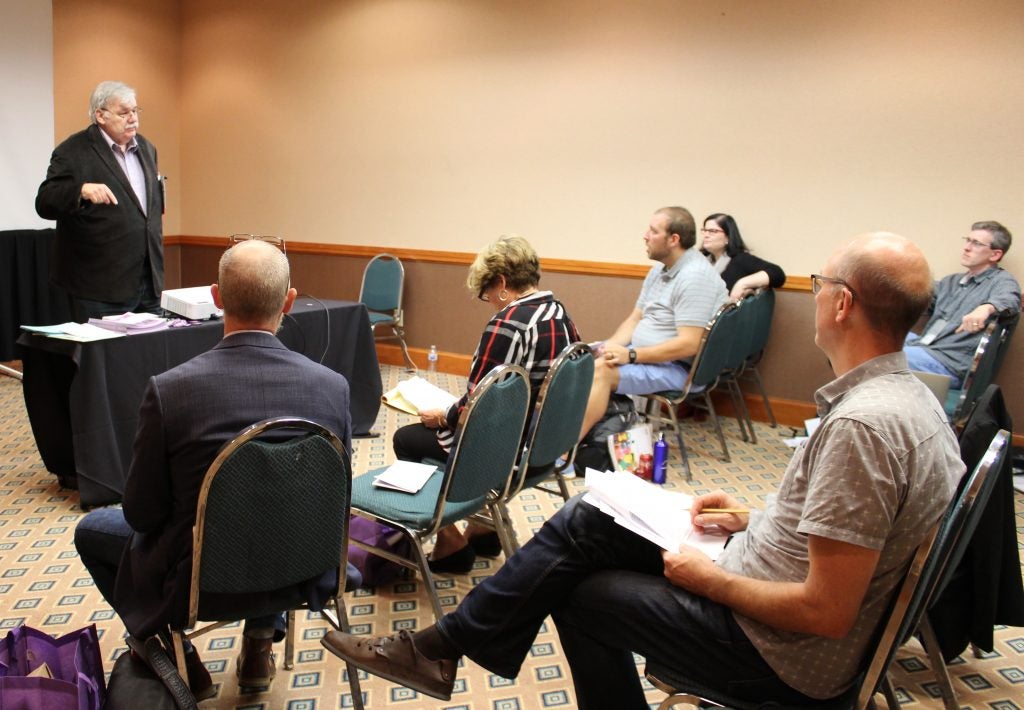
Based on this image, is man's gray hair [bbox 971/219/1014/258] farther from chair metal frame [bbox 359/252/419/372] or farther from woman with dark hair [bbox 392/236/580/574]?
chair metal frame [bbox 359/252/419/372]

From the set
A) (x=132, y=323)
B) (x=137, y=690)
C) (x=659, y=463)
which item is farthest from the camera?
(x=659, y=463)

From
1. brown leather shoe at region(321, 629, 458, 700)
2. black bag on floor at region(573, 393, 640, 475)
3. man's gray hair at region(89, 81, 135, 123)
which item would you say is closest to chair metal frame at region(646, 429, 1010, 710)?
brown leather shoe at region(321, 629, 458, 700)

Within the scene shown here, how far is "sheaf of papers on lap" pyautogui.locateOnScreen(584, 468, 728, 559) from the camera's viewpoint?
5.27ft

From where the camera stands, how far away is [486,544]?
2.91 meters

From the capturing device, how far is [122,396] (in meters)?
3.15

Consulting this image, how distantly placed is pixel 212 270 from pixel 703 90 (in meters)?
4.36

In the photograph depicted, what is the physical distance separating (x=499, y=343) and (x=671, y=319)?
68.4 inches

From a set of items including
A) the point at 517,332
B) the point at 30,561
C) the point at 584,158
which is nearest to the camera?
the point at 517,332

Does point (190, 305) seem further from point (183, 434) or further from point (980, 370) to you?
point (980, 370)

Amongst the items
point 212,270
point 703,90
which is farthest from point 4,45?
point 703,90

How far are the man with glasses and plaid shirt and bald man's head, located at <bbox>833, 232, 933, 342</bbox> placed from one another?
2843 mm

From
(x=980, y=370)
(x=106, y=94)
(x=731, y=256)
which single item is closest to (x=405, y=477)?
(x=106, y=94)

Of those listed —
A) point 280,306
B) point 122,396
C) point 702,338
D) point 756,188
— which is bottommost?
point 122,396

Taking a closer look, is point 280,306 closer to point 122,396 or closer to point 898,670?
point 122,396
